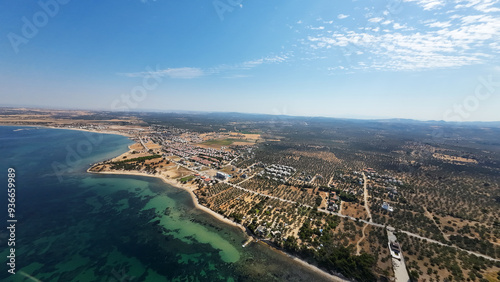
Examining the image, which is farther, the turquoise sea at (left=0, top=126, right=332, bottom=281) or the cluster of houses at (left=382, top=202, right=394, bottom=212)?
the cluster of houses at (left=382, top=202, right=394, bottom=212)

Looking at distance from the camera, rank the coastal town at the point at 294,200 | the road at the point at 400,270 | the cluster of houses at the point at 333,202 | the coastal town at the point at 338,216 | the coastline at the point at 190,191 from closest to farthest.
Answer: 1. the road at the point at 400,270
2. the coastal town at the point at 338,216
3. the coastal town at the point at 294,200
4. the coastline at the point at 190,191
5. the cluster of houses at the point at 333,202

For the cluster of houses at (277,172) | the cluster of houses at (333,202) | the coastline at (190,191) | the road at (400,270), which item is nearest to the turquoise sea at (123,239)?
the coastline at (190,191)

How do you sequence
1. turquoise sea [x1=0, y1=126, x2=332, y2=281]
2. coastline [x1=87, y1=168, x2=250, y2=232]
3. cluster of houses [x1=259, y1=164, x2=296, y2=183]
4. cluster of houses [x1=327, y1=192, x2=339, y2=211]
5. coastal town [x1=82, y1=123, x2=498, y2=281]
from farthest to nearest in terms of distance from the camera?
cluster of houses [x1=259, y1=164, x2=296, y2=183]
cluster of houses [x1=327, y1=192, x2=339, y2=211]
coastline [x1=87, y1=168, x2=250, y2=232]
coastal town [x1=82, y1=123, x2=498, y2=281]
turquoise sea [x1=0, y1=126, x2=332, y2=281]

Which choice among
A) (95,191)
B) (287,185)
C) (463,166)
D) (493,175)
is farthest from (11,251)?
(463,166)

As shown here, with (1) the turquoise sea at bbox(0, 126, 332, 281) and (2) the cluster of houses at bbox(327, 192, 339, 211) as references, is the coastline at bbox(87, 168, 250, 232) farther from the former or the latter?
(2) the cluster of houses at bbox(327, 192, 339, 211)

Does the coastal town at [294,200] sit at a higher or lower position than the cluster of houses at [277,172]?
lower

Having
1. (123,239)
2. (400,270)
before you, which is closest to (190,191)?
(123,239)

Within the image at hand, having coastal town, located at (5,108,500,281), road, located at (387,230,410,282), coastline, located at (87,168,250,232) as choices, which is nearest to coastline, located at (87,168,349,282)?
coastline, located at (87,168,250,232)

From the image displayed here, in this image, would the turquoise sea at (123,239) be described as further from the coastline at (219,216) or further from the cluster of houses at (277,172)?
the cluster of houses at (277,172)

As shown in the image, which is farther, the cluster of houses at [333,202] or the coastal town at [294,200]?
the cluster of houses at [333,202]
